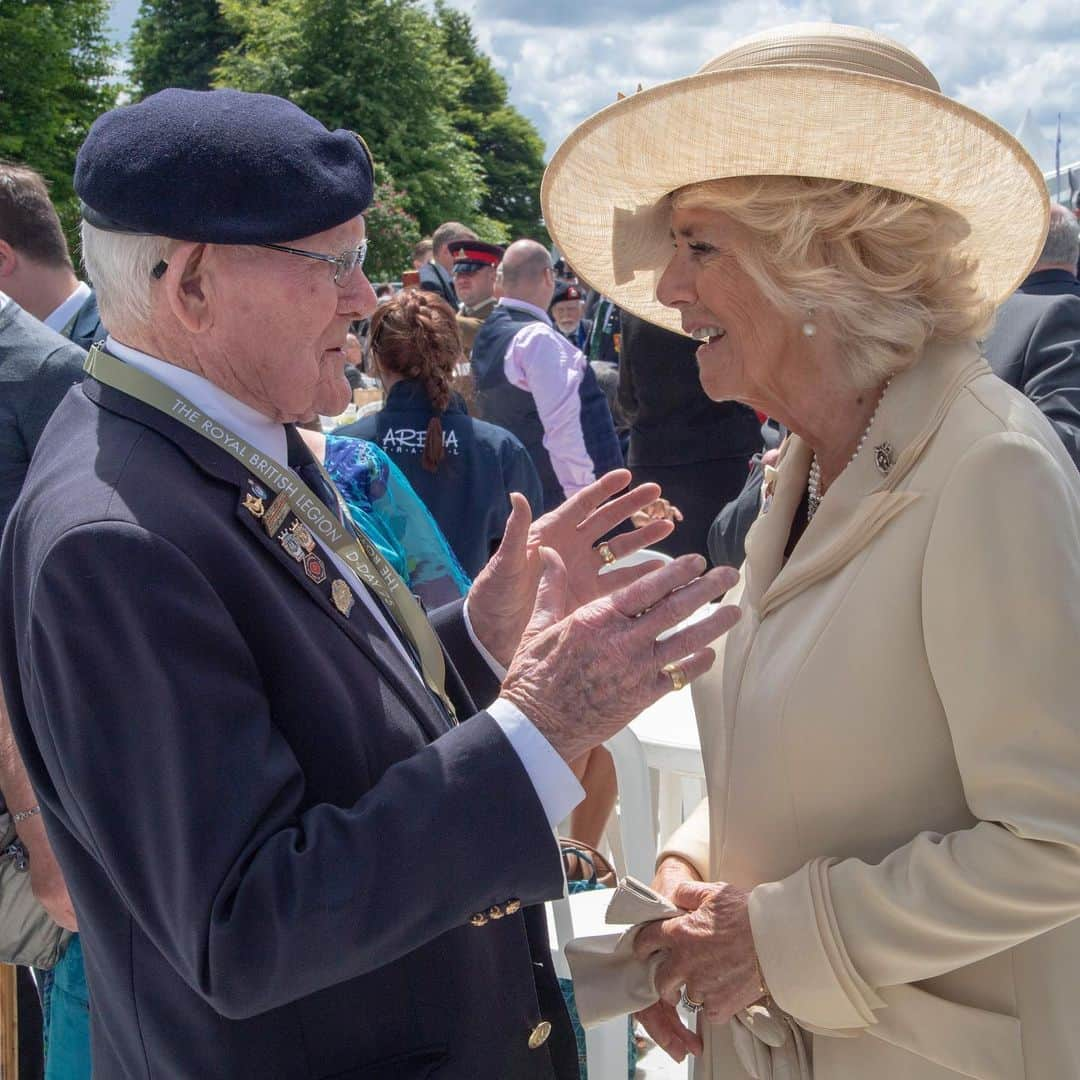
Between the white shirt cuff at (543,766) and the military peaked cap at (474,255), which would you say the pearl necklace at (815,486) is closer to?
the white shirt cuff at (543,766)

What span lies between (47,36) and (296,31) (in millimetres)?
14211

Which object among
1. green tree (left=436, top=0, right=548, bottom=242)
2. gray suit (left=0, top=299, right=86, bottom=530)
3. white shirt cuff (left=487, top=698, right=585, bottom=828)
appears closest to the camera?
white shirt cuff (left=487, top=698, right=585, bottom=828)

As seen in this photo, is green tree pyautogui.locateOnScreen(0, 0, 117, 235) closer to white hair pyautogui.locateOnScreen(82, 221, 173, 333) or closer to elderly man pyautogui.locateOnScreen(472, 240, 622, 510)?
elderly man pyautogui.locateOnScreen(472, 240, 622, 510)

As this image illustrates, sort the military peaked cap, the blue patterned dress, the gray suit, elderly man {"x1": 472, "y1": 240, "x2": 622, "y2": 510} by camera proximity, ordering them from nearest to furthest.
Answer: the gray suit
the blue patterned dress
elderly man {"x1": 472, "y1": 240, "x2": 622, "y2": 510}
the military peaked cap

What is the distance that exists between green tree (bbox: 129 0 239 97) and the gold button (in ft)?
164

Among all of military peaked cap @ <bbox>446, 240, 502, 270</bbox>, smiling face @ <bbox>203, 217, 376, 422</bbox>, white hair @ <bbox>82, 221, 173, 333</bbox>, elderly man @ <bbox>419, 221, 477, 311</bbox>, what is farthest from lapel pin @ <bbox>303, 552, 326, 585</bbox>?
elderly man @ <bbox>419, 221, 477, 311</bbox>

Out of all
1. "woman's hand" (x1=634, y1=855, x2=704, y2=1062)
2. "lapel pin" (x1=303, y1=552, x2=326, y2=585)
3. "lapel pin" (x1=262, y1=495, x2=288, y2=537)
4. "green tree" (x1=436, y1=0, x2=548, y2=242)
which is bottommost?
"green tree" (x1=436, y1=0, x2=548, y2=242)

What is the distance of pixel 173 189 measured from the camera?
1437 mm

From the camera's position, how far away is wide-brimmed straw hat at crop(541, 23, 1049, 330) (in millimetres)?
1741

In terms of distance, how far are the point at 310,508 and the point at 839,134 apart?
3.26ft

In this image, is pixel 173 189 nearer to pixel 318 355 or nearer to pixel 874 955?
pixel 318 355

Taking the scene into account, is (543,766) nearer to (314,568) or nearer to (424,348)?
(314,568)

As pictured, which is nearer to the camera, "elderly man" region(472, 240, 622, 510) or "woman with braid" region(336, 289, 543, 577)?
"woman with braid" region(336, 289, 543, 577)

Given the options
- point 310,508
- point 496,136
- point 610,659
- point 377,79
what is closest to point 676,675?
point 610,659
